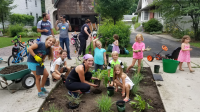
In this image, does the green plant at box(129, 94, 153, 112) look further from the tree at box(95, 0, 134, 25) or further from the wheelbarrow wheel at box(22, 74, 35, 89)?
the tree at box(95, 0, 134, 25)

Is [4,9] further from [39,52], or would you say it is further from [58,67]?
[39,52]

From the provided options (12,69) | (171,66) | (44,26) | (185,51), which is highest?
(44,26)

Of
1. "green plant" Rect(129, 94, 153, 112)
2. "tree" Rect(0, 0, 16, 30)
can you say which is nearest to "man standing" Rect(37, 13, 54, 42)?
"green plant" Rect(129, 94, 153, 112)

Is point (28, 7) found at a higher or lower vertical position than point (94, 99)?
higher

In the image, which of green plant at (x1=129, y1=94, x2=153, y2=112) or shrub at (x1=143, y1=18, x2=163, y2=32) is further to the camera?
shrub at (x1=143, y1=18, x2=163, y2=32)

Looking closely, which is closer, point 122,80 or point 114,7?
point 122,80

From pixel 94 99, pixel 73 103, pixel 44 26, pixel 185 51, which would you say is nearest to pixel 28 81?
pixel 73 103

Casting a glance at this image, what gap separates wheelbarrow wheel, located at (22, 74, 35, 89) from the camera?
371 centimetres

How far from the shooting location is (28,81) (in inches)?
150

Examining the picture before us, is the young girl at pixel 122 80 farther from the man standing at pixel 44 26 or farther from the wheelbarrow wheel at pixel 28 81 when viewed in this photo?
the man standing at pixel 44 26

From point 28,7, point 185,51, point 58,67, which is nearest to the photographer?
point 58,67

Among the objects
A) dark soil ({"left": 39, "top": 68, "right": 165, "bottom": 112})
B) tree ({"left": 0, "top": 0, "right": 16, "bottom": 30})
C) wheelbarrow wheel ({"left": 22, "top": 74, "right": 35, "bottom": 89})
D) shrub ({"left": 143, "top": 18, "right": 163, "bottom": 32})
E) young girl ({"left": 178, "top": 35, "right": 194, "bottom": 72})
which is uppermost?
tree ({"left": 0, "top": 0, "right": 16, "bottom": 30})

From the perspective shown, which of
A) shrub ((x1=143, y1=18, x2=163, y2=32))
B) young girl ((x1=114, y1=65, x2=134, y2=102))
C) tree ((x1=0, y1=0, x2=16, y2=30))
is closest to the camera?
young girl ((x1=114, y1=65, x2=134, y2=102))

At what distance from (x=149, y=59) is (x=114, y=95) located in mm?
3642
